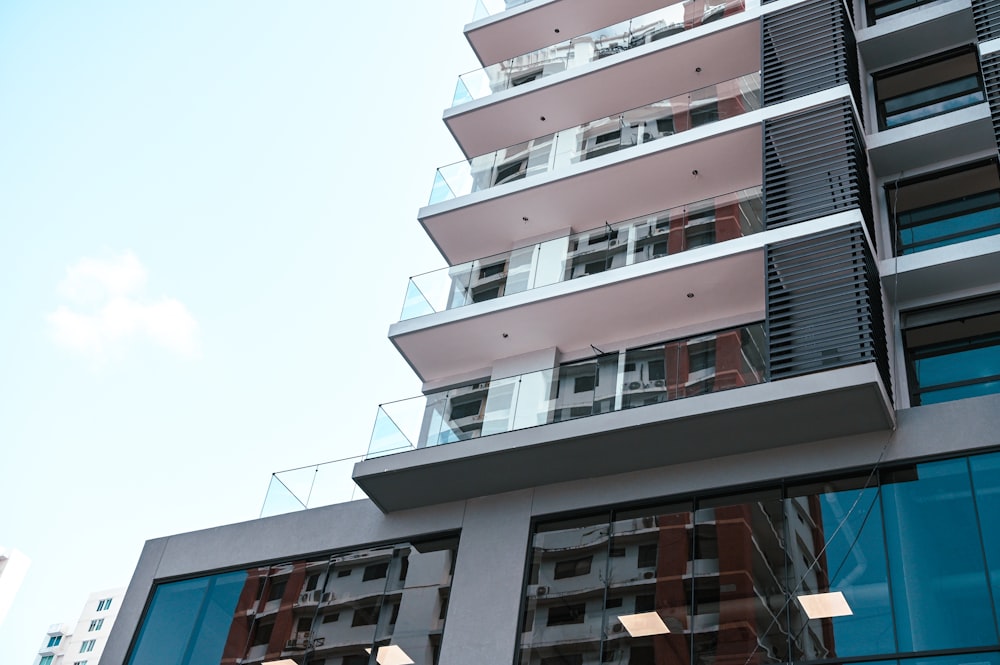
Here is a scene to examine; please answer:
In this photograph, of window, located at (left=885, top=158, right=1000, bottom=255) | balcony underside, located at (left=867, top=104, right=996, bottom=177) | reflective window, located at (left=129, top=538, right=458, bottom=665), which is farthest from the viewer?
balcony underside, located at (left=867, top=104, right=996, bottom=177)

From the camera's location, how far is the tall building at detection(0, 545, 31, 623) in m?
48.1

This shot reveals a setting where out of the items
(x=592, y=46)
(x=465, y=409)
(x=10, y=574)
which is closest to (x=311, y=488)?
(x=465, y=409)

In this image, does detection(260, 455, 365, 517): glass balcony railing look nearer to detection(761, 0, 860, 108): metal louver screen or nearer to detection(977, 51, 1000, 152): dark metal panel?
detection(761, 0, 860, 108): metal louver screen

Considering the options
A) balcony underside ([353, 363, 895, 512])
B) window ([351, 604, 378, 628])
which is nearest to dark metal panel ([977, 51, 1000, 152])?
balcony underside ([353, 363, 895, 512])

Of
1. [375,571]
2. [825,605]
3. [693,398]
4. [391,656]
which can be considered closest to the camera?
[825,605]

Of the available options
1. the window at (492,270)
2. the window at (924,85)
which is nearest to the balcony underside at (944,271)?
the window at (924,85)

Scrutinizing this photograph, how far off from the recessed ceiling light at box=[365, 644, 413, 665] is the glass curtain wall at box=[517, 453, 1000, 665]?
81.3 inches

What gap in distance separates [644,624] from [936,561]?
3677 millimetres

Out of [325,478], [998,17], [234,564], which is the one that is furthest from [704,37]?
[234,564]

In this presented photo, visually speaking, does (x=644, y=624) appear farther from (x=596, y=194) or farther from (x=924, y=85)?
(x=924, y=85)

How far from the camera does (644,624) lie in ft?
43.9

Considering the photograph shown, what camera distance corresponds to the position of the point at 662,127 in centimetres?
1977

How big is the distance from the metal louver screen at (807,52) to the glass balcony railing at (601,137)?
0.43 m

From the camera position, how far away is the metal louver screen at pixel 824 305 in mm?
14070
